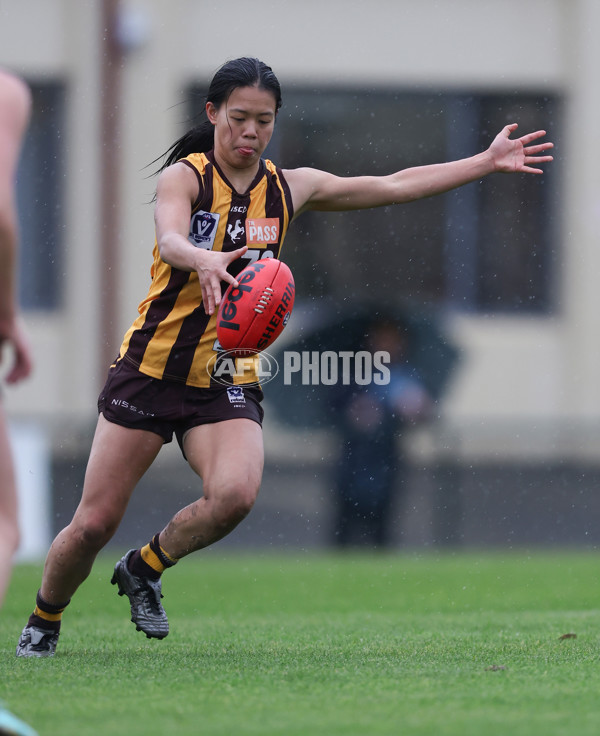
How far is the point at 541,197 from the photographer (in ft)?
48.1

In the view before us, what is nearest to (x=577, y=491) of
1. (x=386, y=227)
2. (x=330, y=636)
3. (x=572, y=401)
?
(x=572, y=401)

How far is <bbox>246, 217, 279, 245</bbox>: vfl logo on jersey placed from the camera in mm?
4809

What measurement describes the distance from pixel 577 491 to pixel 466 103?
168 inches

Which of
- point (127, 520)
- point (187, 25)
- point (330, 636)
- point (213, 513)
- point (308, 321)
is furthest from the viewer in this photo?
point (187, 25)

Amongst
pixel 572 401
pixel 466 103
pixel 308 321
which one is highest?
pixel 466 103

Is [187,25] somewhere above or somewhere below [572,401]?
above

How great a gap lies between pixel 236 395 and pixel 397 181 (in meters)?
1.10

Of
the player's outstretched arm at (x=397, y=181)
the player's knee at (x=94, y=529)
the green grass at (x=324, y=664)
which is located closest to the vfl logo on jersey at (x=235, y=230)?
the player's outstretched arm at (x=397, y=181)

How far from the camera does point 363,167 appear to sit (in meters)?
12.8

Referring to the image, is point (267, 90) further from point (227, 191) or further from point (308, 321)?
point (308, 321)

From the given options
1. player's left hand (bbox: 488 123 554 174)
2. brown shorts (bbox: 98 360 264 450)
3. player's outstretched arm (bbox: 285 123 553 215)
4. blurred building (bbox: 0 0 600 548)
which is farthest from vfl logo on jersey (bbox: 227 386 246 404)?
blurred building (bbox: 0 0 600 548)

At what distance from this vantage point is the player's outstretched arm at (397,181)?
16.6ft

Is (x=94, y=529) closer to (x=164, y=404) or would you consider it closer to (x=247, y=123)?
(x=164, y=404)

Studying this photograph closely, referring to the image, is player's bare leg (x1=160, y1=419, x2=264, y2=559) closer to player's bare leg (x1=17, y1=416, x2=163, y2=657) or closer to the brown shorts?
the brown shorts
